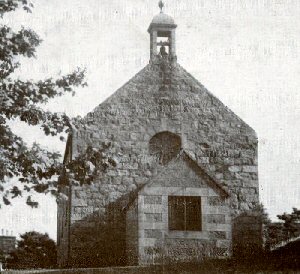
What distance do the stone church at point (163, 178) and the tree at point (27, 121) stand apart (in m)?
5.34

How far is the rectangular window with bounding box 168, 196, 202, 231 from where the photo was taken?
60.0 ft

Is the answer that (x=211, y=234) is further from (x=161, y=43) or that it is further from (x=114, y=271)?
(x=161, y=43)

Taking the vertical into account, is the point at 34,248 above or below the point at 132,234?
below

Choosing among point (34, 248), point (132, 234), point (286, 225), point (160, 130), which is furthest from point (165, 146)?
point (286, 225)

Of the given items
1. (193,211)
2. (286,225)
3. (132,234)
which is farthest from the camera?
(286,225)

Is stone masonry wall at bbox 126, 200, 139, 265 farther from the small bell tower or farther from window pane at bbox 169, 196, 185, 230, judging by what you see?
the small bell tower

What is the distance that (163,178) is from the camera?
18516mm

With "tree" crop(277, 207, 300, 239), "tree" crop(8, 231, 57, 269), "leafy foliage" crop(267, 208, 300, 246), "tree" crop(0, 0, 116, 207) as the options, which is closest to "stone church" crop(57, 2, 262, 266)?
"tree" crop(0, 0, 116, 207)

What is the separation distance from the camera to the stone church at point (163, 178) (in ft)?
59.4

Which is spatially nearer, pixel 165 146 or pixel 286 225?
pixel 165 146

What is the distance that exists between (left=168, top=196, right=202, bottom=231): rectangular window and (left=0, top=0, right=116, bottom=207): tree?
19.9 ft

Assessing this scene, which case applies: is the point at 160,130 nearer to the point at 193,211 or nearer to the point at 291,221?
the point at 193,211

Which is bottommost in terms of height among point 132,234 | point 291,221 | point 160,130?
point 132,234

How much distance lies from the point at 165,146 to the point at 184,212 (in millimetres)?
3584
